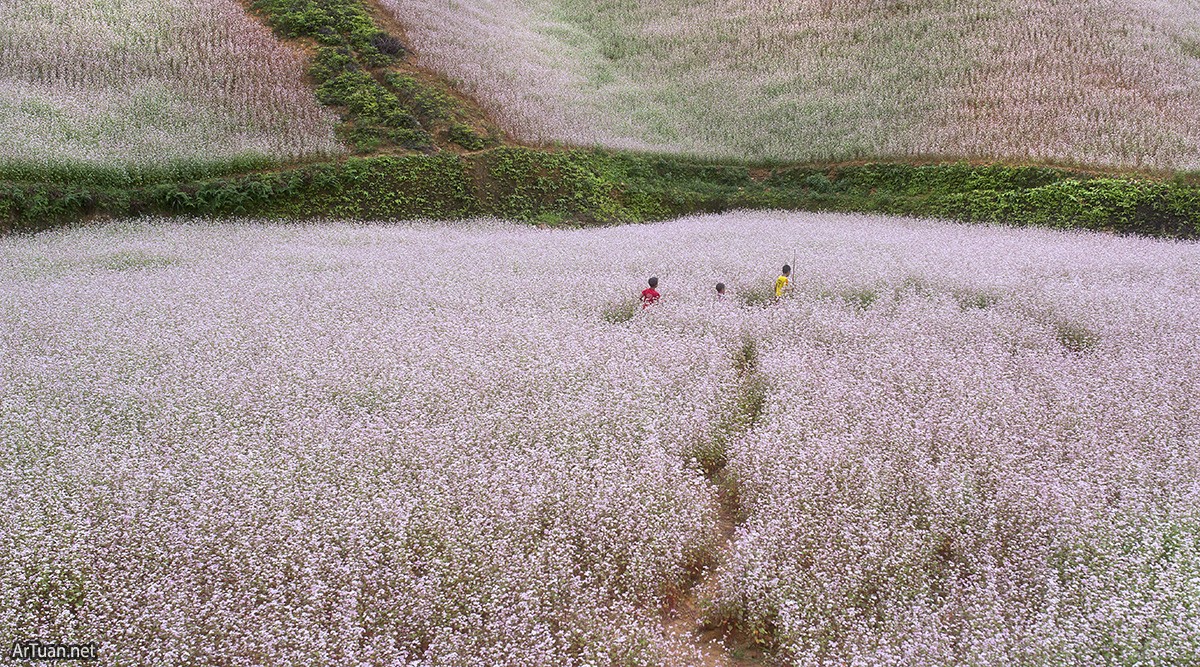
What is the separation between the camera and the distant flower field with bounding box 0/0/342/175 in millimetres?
20234

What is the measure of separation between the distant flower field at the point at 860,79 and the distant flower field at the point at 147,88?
6850 mm

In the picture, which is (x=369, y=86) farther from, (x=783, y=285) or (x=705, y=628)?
(x=705, y=628)

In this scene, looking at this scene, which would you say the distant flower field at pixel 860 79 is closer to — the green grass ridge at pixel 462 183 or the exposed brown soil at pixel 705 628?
the green grass ridge at pixel 462 183

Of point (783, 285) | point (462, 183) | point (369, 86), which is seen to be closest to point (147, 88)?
point (369, 86)

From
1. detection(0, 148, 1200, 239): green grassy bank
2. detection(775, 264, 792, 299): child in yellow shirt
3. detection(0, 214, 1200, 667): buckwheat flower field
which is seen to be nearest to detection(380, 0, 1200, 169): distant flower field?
detection(0, 148, 1200, 239): green grassy bank

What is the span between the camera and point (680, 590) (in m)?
6.39

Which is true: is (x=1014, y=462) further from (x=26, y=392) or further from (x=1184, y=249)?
(x=1184, y=249)

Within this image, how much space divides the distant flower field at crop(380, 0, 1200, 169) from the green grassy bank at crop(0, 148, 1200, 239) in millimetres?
1370

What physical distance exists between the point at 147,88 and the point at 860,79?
27.5 metres

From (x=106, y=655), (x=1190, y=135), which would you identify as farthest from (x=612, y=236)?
(x=1190, y=135)

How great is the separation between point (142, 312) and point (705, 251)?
39.2ft

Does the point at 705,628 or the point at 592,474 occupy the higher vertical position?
the point at 592,474

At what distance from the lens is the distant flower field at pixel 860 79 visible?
81.4 feet

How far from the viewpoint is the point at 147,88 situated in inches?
917
